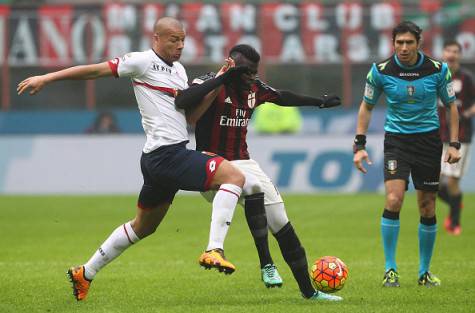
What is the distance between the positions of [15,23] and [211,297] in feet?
52.0

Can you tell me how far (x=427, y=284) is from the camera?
8.73m

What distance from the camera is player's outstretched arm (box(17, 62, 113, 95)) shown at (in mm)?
7168

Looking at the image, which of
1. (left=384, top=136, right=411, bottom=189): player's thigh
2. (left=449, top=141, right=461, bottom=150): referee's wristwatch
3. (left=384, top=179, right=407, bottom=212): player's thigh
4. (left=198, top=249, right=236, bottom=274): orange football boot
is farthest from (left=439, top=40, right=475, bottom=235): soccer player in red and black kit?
(left=198, top=249, right=236, bottom=274): orange football boot

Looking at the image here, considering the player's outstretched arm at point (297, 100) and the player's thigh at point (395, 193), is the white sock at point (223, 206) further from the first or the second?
the player's thigh at point (395, 193)

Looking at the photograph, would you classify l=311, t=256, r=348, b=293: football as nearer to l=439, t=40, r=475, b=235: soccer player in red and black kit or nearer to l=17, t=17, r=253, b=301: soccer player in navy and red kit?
l=17, t=17, r=253, b=301: soccer player in navy and red kit

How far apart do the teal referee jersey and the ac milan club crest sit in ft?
4.16

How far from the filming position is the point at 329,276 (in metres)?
7.90

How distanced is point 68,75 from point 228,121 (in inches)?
52.3

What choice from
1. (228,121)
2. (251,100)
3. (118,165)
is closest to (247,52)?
(251,100)

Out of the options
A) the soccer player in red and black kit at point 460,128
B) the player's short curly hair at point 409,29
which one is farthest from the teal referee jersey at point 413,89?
the soccer player in red and black kit at point 460,128

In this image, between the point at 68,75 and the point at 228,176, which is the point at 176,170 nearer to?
the point at 228,176

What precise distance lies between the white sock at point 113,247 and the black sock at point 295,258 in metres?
1.13

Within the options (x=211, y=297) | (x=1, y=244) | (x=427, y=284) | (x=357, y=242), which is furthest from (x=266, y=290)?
(x=1, y=244)

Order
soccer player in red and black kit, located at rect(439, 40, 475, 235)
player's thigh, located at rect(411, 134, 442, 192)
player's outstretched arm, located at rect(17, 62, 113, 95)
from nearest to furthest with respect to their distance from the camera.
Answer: player's outstretched arm, located at rect(17, 62, 113, 95) → player's thigh, located at rect(411, 134, 442, 192) → soccer player in red and black kit, located at rect(439, 40, 475, 235)
